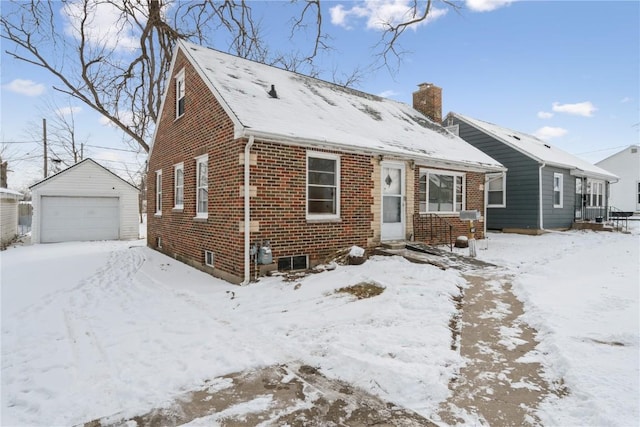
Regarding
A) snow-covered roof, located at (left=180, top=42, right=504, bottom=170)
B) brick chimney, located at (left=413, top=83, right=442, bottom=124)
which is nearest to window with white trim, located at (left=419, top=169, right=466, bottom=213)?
snow-covered roof, located at (left=180, top=42, right=504, bottom=170)

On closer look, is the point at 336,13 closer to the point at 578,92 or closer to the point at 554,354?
the point at 554,354

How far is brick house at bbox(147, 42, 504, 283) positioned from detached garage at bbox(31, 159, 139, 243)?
251 inches

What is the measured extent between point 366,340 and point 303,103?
312 inches

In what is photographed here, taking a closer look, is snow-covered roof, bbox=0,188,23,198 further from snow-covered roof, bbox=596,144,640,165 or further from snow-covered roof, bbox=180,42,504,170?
snow-covered roof, bbox=596,144,640,165

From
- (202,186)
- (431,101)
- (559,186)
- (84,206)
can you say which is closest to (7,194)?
(84,206)

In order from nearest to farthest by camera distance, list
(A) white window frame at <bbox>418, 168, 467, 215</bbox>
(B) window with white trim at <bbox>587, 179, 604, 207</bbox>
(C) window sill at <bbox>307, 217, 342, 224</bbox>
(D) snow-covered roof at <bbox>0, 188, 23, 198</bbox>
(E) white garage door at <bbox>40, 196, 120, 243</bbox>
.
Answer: (C) window sill at <bbox>307, 217, 342, 224</bbox>, (A) white window frame at <bbox>418, 168, 467, 215</bbox>, (D) snow-covered roof at <bbox>0, 188, 23, 198</bbox>, (E) white garage door at <bbox>40, 196, 120, 243</bbox>, (B) window with white trim at <bbox>587, 179, 604, 207</bbox>

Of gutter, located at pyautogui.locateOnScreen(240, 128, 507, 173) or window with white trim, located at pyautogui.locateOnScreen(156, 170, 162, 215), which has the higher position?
gutter, located at pyautogui.locateOnScreen(240, 128, 507, 173)

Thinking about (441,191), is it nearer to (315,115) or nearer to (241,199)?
(315,115)

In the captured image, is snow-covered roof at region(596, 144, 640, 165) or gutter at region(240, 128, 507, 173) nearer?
gutter at region(240, 128, 507, 173)

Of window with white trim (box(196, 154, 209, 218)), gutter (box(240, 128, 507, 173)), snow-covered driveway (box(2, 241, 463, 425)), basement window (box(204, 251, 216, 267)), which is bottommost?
snow-covered driveway (box(2, 241, 463, 425))

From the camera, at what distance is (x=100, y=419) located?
2801 millimetres

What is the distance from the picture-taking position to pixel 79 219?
1772cm

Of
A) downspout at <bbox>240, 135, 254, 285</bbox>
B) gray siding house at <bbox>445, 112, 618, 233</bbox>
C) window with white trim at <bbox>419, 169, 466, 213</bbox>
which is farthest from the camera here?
gray siding house at <bbox>445, 112, 618, 233</bbox>

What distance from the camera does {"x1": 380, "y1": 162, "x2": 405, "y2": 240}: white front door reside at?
10.4 metres
